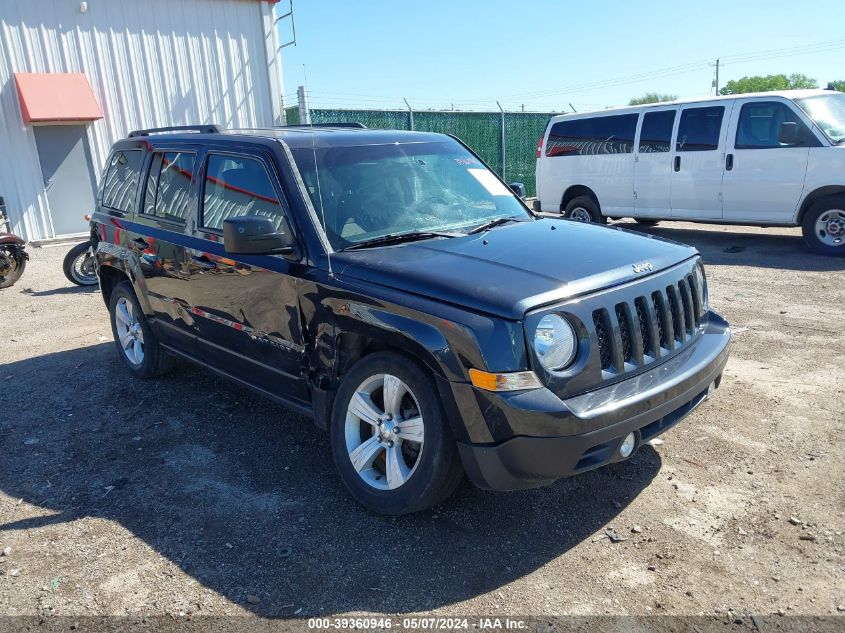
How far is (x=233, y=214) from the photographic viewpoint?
4316 mm

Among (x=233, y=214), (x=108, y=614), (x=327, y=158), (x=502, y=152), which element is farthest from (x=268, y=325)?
(x=502, y=152)

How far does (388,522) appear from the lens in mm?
3527

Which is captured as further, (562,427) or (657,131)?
(657,131)

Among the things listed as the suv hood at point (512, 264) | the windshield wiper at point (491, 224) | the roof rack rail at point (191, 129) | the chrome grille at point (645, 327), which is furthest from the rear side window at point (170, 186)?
the chrome grille at point (645, 327)

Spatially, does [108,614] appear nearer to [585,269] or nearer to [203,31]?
[585,269]

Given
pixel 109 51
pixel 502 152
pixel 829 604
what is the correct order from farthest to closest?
A: pixel 502 152 < pixel 109 51 < pixel 829 604

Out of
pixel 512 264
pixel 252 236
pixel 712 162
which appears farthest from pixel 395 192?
pixel 712 162

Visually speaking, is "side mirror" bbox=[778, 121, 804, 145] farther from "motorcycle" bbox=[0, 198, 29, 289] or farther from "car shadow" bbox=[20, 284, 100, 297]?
"motorcycle" bbox=[0, 198, 29, 289]

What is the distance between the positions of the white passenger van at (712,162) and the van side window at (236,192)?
805cm

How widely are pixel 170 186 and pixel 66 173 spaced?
1184cm

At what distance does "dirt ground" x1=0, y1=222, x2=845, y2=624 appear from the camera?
2959 mm

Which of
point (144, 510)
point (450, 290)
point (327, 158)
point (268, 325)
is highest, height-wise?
point (327, 158)

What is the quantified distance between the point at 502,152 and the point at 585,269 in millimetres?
16362

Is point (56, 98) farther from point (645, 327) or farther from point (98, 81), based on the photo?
point (645, 327)
